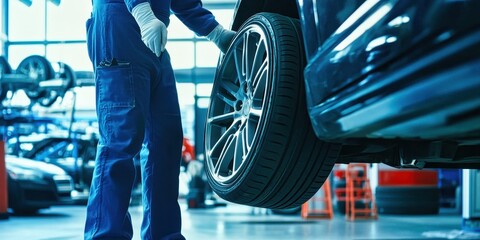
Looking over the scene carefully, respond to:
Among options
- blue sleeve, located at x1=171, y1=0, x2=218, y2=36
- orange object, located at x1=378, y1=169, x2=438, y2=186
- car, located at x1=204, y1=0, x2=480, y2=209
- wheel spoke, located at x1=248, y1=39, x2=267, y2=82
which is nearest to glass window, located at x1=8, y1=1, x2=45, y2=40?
orange object, located at x1=378, y1=169, x2=438, y2=186

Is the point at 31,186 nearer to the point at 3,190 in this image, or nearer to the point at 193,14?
the point at 3,190

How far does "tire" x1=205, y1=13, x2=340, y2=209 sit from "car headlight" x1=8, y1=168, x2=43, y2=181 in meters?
5.26

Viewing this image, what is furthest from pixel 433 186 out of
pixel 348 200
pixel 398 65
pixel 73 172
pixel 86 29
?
pixel 398 65

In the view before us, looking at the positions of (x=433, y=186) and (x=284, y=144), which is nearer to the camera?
(x=284, y=144)

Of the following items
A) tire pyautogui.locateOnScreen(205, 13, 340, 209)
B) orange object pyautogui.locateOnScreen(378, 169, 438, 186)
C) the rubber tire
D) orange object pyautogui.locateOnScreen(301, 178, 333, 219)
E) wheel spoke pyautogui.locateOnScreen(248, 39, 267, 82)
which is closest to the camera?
tire pyautogui.locateOnScreen(205, 13, 340, 209)

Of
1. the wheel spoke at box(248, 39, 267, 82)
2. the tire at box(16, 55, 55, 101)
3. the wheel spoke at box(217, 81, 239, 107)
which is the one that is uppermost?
the tire at box(16, 55, 55, 101)

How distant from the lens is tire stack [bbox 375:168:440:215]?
8.53m

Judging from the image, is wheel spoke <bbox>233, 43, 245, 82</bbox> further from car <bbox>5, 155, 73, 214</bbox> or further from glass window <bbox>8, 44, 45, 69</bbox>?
glass window <bbox>8, 44, 45, 69</bbox>

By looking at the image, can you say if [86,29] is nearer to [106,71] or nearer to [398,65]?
[106,71]

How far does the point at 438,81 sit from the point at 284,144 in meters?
0.67

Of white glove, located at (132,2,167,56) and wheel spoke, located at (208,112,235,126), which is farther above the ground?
white glove, located at (132,2,167,56)

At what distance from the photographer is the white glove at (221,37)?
2162 mm

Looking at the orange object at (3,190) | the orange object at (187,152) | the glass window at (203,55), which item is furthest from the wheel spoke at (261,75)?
the glass window at (203,55)

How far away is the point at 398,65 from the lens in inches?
35.3
